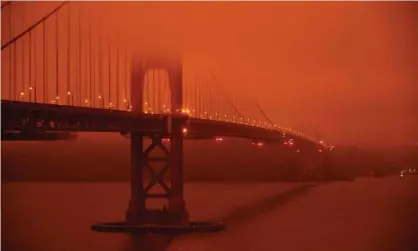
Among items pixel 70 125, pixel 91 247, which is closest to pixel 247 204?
pixel 91 247

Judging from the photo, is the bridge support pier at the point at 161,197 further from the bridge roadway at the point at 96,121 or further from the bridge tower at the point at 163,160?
the bridge roadway at the point at 96,121

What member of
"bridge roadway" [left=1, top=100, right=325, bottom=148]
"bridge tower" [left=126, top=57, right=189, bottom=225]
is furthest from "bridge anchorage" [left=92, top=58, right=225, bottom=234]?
"bridge roadway" [left=1, top=100, right=325, bottom=148]

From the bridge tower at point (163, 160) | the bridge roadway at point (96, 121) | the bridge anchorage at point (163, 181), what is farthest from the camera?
the bridge tower at point (163, 160)

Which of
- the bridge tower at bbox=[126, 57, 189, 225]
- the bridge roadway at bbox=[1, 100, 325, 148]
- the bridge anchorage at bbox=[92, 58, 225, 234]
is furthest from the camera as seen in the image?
the bridge tower at bbox=[126, 57, 189, 225]

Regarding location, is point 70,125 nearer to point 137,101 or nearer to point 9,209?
point 137,101

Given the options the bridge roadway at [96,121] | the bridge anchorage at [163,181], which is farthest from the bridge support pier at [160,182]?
the bridge roadway at [96,121]

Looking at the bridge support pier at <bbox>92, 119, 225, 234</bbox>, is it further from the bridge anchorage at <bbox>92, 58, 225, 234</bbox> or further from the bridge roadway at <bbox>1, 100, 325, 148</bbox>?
the bridge roadway at <bbox>1, 100, 325, 148</bbox>
